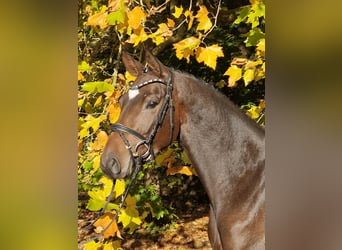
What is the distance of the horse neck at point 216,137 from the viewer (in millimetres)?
1844

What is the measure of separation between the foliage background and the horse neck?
22 cm

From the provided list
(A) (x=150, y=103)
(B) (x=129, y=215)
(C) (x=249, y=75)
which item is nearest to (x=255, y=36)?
(C) (x=249, y=75)

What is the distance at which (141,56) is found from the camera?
9.89 feet

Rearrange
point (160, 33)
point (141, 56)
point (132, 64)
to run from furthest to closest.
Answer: point (141, 56) → point (160, 33) → point (132, 64)

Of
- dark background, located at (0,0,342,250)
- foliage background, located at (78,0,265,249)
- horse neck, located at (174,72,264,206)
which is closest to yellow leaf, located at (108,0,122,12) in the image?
foliage background, located at (78,0,265,249)

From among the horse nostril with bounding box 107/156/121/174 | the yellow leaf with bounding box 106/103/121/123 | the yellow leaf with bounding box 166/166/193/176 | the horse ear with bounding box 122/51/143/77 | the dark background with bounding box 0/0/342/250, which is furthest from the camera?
the yellow leaf with bounding box 166/166/193/176

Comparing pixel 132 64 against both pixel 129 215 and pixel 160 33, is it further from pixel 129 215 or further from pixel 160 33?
pixel 129 215

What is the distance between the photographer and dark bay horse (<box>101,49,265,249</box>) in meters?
1.81

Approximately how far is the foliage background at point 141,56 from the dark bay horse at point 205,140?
235mm

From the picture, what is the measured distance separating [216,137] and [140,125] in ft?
1.31

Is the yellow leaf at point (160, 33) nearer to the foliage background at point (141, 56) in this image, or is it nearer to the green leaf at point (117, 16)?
the foliage background at point (141, 56)

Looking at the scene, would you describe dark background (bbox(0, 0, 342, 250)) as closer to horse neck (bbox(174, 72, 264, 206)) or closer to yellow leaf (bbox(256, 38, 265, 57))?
horse neck (bbox(174, 72, 264, 206))

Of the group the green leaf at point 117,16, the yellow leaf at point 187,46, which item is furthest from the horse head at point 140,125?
the green leaf at point 117,16
